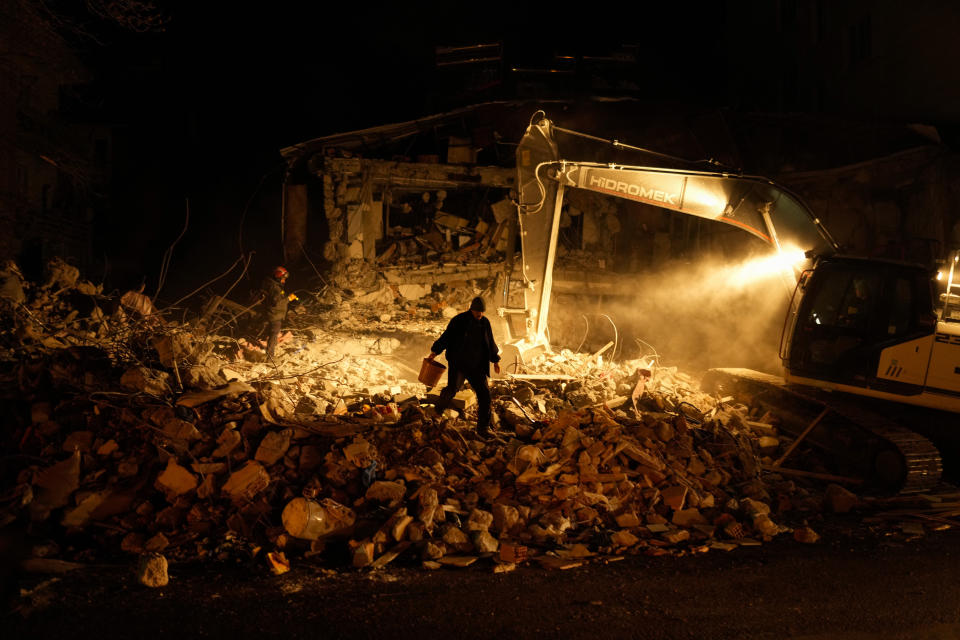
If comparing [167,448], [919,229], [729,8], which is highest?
[729,8]

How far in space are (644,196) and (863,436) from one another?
3.87m

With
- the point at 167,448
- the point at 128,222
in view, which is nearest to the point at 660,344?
the point at 167,448

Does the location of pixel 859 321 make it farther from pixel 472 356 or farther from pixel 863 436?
pixel 472 356

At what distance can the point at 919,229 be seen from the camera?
43.2ft

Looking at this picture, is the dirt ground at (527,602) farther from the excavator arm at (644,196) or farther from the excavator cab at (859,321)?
the excavator arm at (644,196)

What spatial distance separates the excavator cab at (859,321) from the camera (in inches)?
283

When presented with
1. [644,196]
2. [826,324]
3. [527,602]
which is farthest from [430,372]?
[826,324]

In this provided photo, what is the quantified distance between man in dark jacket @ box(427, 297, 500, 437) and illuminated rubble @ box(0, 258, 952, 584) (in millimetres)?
285

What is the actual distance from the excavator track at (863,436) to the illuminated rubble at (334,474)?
A: 61cm

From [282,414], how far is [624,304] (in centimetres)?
990

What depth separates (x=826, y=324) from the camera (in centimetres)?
772

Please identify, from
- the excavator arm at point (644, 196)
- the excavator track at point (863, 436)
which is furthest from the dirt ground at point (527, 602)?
the excavator arm at point (644, 196)

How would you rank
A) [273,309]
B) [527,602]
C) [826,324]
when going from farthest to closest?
[273,309]
[826,324]
[527,602]

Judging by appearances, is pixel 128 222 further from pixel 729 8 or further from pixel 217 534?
pixel 729 8
